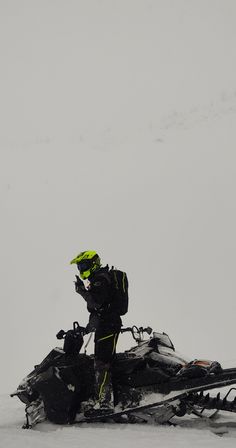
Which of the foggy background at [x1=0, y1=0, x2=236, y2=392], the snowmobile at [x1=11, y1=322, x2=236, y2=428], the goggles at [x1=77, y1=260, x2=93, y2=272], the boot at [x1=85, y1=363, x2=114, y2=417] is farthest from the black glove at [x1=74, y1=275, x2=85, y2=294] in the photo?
the foggy background at [x1=0, y1=0, x2=236, y2=392]

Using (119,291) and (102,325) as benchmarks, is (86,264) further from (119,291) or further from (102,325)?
(102,325)

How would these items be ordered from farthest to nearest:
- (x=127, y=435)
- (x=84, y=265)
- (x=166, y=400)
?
1. (x=84, y=265)
2. (x=166, y=400)
3. (x=127, y=435)

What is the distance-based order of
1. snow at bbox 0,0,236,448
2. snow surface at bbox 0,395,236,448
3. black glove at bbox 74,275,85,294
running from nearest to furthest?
1. snow surface at bbox 0,395,236,448
2. black glove at bbox 74,275,85,294
3. snow at bbox 0,0,236,448

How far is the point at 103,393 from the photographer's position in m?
5.07

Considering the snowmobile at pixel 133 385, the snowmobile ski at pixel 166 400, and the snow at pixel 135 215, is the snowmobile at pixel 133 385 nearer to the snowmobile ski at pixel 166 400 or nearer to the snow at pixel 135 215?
the snowmobile ski at pixel 166 400

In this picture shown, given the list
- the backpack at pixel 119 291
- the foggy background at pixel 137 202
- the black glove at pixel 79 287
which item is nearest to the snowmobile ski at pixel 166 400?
the backpack at pixel 119 291

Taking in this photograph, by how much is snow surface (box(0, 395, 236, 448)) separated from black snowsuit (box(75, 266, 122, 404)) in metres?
0.47

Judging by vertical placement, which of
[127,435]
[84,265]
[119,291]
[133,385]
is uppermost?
[84,265]

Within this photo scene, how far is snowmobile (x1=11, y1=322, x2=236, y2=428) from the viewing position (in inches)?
188

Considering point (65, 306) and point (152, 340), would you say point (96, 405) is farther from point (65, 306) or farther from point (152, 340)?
point (65, 306)

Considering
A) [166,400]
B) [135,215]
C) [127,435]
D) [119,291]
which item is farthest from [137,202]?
[127,435]

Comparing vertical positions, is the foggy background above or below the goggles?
above

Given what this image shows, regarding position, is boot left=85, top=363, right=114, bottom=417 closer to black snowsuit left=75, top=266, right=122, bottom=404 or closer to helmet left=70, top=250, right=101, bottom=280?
black snowsuit left=75, top=266, right=122, bottom=404

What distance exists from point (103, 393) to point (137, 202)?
16055 mm
